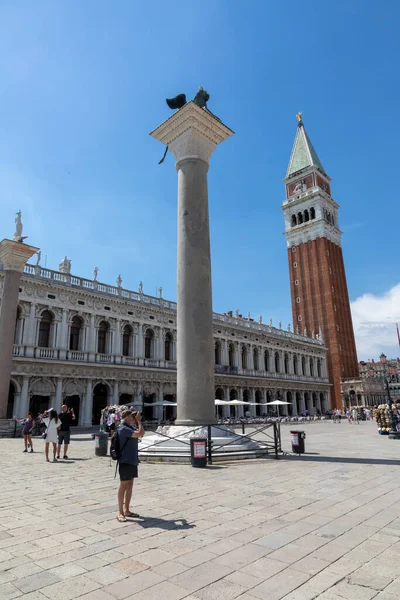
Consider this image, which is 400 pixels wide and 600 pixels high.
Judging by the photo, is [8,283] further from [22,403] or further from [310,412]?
[310,412]

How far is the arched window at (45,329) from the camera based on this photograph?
30875 millimetres

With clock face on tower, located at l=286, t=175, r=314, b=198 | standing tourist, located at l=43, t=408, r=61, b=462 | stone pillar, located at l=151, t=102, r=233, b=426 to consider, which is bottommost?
standing tourist, located at l=43, t=408, r=61, b=462

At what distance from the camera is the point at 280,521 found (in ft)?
18.1

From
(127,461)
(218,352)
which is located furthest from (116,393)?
(127,461)

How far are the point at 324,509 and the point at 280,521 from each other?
102 cm

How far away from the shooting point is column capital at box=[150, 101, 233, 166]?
14.2m

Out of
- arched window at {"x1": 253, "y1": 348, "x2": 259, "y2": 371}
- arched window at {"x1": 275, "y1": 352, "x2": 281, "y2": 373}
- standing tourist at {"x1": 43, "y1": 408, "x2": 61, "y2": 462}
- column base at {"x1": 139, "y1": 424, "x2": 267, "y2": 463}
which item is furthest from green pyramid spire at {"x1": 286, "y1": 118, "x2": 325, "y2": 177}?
standing tourist at {"x1": 43, "y1": 408, "x2": 61, "y2": 462}

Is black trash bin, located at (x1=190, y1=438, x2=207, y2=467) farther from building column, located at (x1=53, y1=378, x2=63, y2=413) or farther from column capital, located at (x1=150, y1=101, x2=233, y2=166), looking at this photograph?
building column, located at (x1=53, y1=378, x2=63, y2=413)

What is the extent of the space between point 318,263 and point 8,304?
55.3 m

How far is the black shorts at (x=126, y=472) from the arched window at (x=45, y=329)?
2706 cm

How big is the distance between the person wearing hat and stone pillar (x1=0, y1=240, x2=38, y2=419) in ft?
60.3

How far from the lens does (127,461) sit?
233 inches

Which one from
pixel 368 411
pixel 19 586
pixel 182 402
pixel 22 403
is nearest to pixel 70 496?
pixel 19 586

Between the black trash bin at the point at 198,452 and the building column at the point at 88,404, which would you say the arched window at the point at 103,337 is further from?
the black trash bin at the point at 198,452
